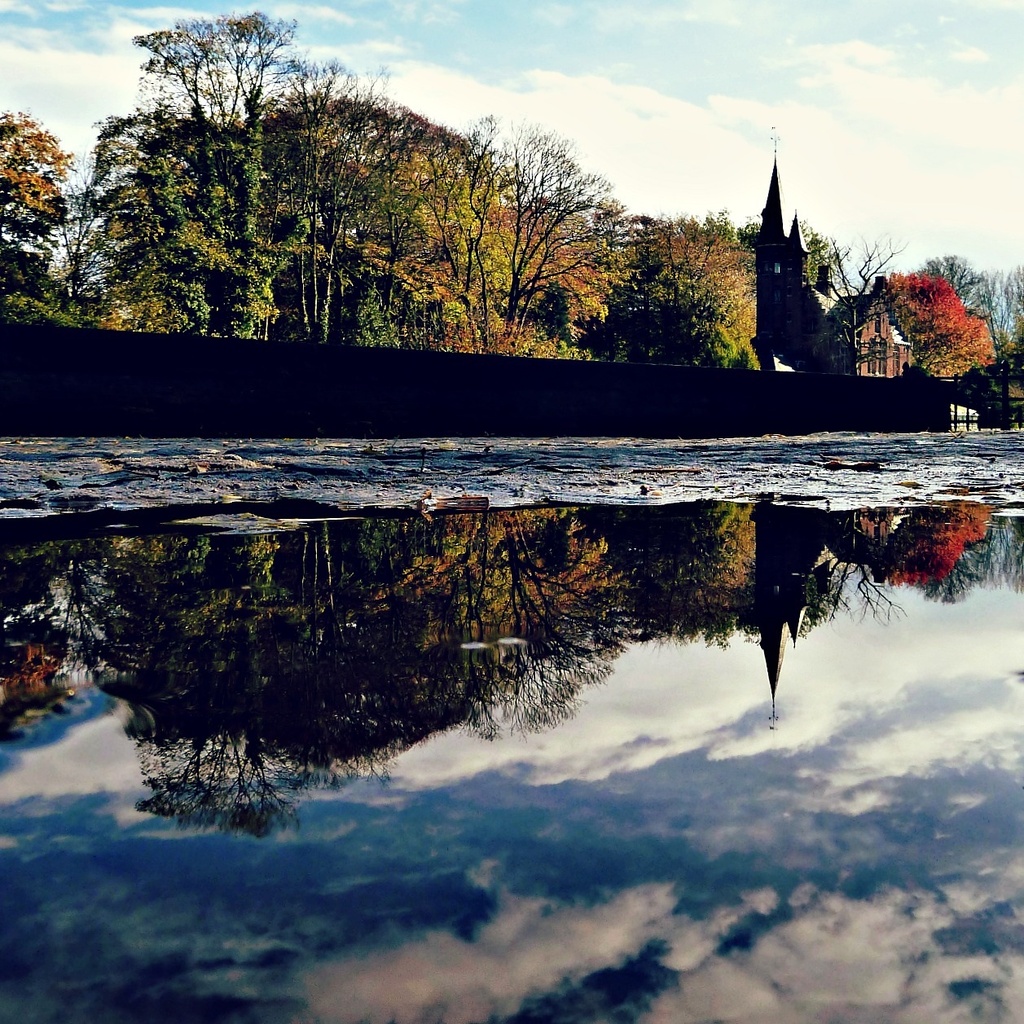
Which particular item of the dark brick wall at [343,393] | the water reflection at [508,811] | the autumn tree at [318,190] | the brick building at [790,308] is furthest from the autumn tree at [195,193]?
the brick building at [790,308]

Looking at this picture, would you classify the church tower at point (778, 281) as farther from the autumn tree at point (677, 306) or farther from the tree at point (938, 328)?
the autumn tree at point (677, 306)

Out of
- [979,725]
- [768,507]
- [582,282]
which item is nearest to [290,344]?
[768,507]

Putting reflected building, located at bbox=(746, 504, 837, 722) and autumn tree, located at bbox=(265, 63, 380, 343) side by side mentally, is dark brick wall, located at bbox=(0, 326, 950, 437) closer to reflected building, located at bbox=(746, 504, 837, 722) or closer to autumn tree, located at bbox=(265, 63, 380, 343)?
reflected building, located at bbox=(746, 504, 837, 722)

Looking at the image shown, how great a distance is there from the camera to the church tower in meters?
77.3

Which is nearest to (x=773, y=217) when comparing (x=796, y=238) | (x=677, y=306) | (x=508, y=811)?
(x=796, y=238)

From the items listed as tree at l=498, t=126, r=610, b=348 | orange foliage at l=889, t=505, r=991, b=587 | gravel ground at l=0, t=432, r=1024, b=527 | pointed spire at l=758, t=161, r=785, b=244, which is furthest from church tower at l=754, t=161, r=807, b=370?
orange foliage at l=889, t=505, r=991, b=587

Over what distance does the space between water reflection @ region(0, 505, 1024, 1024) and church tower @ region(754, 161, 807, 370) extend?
76.9m

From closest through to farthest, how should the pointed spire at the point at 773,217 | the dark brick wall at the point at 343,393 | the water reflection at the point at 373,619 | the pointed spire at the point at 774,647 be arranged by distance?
the water reflection at the point at 373,619 → the pointed spire at the point at 774,647 → the dark brick wall at the point at 343,393 → the pointed spire at the point at 773,217

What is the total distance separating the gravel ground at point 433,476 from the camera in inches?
256

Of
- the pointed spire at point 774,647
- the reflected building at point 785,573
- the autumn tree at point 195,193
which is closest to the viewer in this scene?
the pointed spire at point 774,647

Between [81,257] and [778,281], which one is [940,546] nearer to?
[81,257]

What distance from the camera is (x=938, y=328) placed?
7794 centimetres

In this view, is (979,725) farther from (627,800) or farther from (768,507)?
(768,507)

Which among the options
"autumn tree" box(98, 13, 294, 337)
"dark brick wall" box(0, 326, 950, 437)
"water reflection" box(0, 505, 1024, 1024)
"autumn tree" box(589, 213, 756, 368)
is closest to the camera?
"water reflection" box(0, 505, 1024, 1024)
